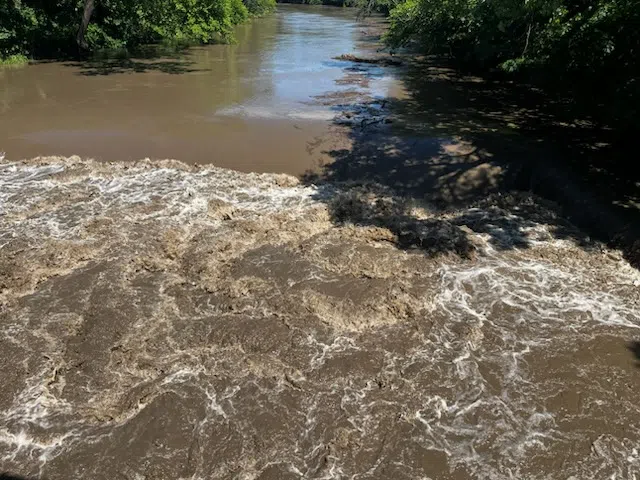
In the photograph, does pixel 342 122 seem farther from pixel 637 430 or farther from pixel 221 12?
pixel 221 12

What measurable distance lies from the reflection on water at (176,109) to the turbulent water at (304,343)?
8.79 ft

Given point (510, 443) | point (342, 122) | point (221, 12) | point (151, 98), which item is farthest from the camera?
point (221, 12)

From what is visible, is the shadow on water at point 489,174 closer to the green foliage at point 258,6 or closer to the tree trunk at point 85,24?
the tree trunk at point 85,24

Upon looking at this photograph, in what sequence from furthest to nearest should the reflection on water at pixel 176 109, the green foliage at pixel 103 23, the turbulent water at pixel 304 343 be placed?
1. the green foliage at pixel 103 23
2. the reflection on water at pixel 176 109
3. the turbulent water at pixel 304 343

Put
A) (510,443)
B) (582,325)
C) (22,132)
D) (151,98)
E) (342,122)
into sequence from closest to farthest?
1. (510,443)
2. (582,325)
3. (22,132)
4. (342,122)
5. (151,98)

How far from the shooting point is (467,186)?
1054cm

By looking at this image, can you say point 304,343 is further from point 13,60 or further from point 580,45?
point 13,60

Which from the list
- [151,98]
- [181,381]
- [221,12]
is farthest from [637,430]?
[221,12]

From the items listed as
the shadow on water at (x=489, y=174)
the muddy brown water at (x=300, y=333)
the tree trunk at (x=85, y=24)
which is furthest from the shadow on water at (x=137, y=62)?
the muddy brown water at (x=300, y=333)

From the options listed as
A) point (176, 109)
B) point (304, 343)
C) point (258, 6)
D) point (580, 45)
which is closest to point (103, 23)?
point (176, 109)

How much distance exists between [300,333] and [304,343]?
0.67ft

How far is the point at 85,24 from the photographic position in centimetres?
1995

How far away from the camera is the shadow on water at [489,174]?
889cm

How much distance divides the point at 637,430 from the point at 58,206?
31.5ft
